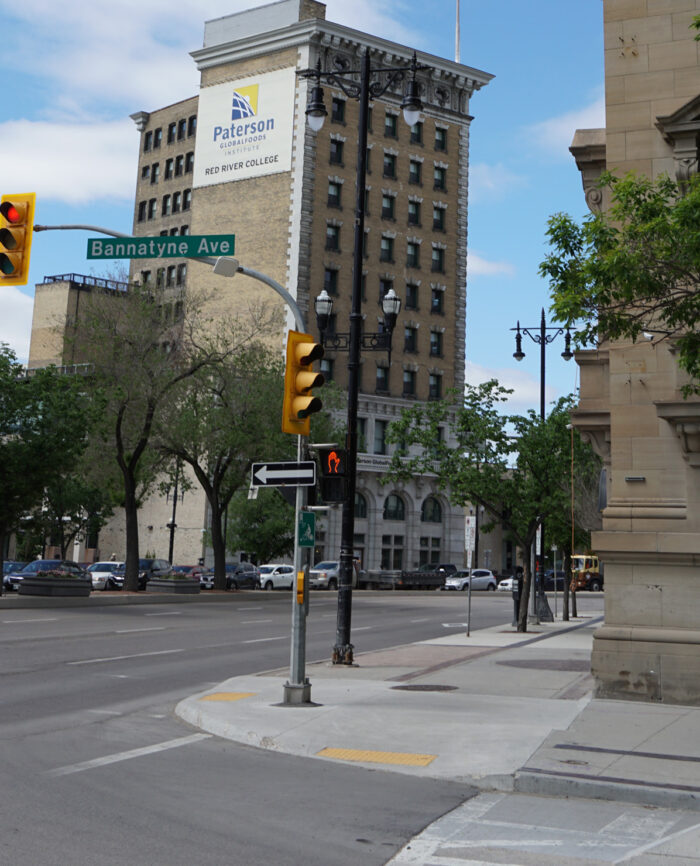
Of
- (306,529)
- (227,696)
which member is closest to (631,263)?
(306,529)

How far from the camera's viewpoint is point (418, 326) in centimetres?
7212

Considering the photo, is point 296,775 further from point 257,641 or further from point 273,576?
point 273,576

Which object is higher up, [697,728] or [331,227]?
[331,227]

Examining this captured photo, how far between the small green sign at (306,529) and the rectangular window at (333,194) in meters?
57.9

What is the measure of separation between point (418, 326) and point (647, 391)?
Answer: 58.7 metres

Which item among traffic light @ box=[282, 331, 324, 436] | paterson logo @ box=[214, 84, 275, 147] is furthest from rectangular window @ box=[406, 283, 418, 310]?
traffic light @ box=[282, 331, 324, 436]

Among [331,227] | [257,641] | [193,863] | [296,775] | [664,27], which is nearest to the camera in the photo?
[193,863]

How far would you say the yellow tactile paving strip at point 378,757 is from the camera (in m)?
9.26

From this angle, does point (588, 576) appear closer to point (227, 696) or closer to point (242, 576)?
point (242, 576)

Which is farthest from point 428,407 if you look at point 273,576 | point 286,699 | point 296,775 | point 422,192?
point 422,192

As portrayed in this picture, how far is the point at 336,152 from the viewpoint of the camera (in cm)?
6912

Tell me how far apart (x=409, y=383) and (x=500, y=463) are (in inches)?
1726

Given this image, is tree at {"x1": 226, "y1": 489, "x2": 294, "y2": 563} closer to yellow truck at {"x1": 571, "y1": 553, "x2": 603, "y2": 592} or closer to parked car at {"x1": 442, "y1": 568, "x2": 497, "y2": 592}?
parked car at {"x1": 442, "y1": 568, "x2": 497, "y2": 592}

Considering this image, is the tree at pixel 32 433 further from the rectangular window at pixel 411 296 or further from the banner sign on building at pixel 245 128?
the rectangular window at pixel 411 296
